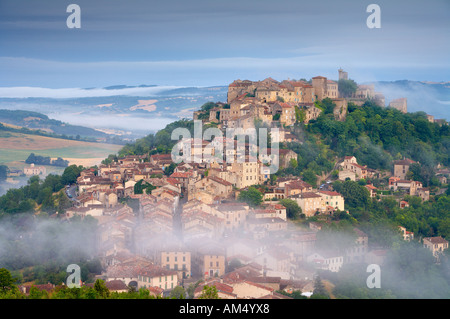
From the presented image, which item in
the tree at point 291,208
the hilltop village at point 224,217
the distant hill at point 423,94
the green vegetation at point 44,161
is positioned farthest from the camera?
the green vegetation at point 44,161

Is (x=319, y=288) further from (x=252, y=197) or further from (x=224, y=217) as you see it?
(x=252, y=197)

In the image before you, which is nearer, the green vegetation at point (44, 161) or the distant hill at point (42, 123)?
the green vegetation at point (44, 161)

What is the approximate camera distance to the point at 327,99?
103 feet

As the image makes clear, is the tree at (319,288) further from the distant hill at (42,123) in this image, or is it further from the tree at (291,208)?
the distant hill at (42,123)

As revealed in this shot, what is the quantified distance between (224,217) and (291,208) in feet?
8.96

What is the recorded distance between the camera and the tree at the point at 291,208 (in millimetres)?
22016

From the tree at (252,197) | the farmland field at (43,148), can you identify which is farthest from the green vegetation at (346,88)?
the farmland field at (43,148)

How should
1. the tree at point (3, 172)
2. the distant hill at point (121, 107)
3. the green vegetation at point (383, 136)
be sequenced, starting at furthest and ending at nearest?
1. the distant hill at point (121, 107)
2. the tree at point (3, 172)
3. the green vegetation at point (383, 136)

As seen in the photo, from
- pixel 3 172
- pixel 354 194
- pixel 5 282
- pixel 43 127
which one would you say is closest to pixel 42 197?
pixel 5 282

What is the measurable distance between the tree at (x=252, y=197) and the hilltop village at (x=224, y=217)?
8 cm

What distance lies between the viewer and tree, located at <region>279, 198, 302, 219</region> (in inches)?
867

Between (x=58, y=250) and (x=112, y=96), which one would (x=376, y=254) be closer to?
(x=58, y=250)

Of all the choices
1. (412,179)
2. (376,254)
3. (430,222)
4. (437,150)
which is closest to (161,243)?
(376,254)

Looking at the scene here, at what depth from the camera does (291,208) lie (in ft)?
72.2
